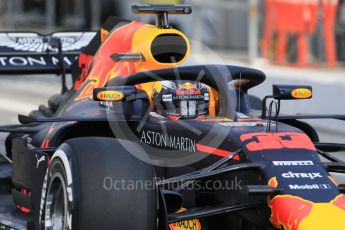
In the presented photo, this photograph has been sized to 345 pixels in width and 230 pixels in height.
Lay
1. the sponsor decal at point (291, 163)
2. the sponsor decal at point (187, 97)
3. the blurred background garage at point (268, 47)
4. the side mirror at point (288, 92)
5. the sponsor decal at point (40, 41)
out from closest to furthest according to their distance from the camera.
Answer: the sponsor decal at point (291, 163) → the side mirror at point (288, 92) → the sponsor decal at point (187, 97) → the sponsor decal at point (40, 41) → the blurred background garage at point (268, 47)

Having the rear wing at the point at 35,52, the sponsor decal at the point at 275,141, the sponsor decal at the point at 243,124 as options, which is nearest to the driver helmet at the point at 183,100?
the sponsor decal at the point at 243,124

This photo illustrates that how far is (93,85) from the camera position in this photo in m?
7.40

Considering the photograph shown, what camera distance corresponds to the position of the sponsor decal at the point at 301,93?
6.34 metres

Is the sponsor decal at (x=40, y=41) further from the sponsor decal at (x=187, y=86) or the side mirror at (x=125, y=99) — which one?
the sponsor decal at (x=187, y=86)

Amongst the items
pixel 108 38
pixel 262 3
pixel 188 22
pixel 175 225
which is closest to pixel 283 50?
pixel 262 3

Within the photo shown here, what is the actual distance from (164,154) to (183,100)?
49 centimetres

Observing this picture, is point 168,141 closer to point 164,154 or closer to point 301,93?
point 164,154

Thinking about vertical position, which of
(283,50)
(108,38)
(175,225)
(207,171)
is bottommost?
(283,50)

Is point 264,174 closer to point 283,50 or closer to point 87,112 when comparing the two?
point 87,112

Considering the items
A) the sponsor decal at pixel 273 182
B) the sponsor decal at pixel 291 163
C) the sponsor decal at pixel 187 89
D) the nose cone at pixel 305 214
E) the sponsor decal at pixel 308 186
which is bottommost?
the nose cone at pixel 305 214

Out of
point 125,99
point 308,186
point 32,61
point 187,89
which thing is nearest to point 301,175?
point 308,186

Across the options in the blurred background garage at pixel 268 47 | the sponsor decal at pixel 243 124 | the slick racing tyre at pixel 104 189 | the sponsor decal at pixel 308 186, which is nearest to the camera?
the slick racing tyre at pixel 104 189

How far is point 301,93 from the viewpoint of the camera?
6.40 meters

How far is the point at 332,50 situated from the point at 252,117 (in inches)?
417
